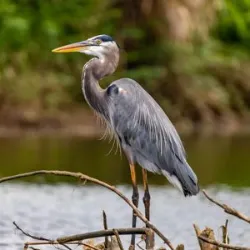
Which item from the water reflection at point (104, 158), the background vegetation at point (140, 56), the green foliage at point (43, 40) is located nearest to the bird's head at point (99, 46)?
the water reflection at point (104, 158)

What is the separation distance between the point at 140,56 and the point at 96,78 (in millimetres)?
18540

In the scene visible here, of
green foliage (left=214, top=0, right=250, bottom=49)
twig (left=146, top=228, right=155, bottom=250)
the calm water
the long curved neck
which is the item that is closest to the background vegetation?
green foliage (left=214, top=0, right=250, bottom=49)

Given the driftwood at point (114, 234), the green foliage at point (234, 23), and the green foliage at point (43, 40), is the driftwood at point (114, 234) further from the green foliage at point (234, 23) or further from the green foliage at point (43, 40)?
the green foliage at point (234, 23)

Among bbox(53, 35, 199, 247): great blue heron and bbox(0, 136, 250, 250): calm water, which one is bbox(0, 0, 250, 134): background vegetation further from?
bbox(53, 35, 199, 247): great blue heron

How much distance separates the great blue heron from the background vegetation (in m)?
15.8

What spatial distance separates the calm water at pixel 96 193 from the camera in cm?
1138

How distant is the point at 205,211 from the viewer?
1324 centimetres

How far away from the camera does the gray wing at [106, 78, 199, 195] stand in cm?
904

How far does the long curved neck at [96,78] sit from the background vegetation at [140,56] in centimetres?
1578

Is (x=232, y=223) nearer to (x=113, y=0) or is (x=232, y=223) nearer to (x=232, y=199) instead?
(x=232, y=199)

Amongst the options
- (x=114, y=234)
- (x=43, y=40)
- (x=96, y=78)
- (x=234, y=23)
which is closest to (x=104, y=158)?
(x=43, y=40)

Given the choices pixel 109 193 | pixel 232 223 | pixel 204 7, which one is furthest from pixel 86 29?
pixel 232 223

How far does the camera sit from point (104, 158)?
19.0 meters

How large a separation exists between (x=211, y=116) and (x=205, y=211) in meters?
13.7
